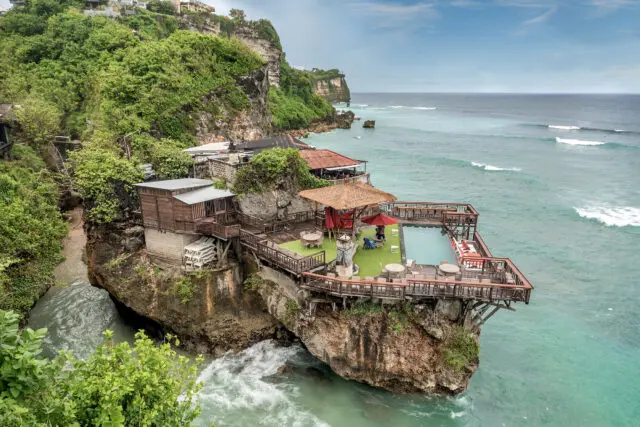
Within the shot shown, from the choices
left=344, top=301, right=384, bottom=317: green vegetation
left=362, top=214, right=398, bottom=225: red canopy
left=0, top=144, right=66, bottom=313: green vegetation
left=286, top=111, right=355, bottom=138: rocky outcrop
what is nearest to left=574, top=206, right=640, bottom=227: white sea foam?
left=362, top=214, right=398, bottom=225: red canopy

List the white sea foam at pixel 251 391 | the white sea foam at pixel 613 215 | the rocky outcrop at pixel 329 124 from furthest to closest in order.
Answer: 1. the rocky outcrop at pixel 329 124
2. the white sea foam at pixel 613 215
3. the white sea foam at pixel 251 391

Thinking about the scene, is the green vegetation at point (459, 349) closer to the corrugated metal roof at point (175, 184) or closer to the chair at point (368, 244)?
the chair at point (368, 244)

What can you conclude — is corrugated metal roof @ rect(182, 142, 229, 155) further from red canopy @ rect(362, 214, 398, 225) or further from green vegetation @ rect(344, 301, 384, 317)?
green vegetation @ rect(344, 301, 384, 317)

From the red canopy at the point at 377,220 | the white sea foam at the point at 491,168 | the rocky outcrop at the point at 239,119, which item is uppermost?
the rocky outcrop at the point at 239,119

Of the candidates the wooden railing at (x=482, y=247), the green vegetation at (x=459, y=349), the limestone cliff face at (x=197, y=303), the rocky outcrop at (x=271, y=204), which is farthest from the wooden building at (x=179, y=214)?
the wooden railing at (x=482, y=247)

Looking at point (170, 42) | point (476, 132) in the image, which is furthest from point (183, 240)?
point (476, 132)
